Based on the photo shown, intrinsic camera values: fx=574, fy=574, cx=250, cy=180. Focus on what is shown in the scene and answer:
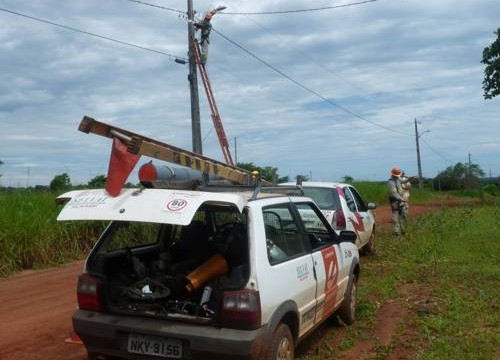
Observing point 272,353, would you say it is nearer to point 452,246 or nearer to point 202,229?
point 202,229

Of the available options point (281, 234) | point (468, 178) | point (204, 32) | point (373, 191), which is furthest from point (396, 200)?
point (468, 178)

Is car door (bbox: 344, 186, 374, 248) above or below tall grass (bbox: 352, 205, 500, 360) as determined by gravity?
above

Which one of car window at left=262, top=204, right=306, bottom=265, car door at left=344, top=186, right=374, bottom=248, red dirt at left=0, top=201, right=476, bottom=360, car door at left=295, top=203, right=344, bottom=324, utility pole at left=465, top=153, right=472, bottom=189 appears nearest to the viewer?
car window at left=262, top=204, right=306, bottom=265

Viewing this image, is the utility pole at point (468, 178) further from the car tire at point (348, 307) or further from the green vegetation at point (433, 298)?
the car tire at point (348, 307)

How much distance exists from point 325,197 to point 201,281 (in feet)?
20.8

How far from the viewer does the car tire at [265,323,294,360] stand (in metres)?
4.26

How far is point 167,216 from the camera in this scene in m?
3.94

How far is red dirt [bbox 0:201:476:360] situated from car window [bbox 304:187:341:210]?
2405 millimetres

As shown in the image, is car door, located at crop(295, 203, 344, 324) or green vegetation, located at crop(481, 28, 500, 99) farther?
green vegetation, located at crop(481, 28, 500, 99)

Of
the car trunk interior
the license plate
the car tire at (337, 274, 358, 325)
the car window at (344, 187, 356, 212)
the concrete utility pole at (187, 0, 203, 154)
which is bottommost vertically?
the car tire at (337, 274, 358, 325)

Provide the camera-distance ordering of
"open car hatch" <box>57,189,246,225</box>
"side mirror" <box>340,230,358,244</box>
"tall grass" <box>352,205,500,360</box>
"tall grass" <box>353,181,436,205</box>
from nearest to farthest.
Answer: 1. "open car hatch" <box>57,189,246,225</box>
2. "tall grass" <box>352,205,500,360</box>
3. "side mirror" <box>340,230,358,244</box>
4. "tall grass" <box>353,181,436,205</box>

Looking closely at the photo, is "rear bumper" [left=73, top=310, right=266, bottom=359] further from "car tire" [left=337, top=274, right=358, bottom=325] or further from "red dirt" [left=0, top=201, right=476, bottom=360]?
"car tire" [left=337, top=274, right=358, bottom=325]

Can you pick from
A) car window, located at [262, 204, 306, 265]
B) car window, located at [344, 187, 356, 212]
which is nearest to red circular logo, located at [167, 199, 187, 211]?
car window, located at [262, 204, 306, 265]

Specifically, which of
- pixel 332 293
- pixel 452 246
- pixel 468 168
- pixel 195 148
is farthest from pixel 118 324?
pixel 468 168
